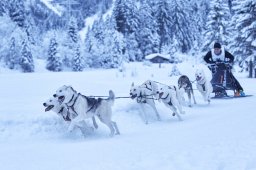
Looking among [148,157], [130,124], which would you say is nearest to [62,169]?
[148,157]

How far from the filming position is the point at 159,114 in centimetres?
1098

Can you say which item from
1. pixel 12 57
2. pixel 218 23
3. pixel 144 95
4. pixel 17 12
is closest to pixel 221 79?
pixel 144 95

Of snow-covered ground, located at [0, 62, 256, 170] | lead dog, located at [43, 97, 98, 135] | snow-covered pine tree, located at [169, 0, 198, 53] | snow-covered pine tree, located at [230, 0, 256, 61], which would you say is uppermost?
snow-covered pine tree, located at [169, 0, 198, 53]

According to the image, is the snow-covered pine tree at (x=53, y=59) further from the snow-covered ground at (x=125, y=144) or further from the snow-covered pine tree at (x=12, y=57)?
the snow-covered ground at (x=125, y=144)

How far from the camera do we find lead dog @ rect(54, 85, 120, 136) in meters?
Answer: 7.75

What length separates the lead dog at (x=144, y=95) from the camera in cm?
1000

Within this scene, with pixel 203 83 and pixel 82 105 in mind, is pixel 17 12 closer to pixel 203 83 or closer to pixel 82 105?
pixel 203 83

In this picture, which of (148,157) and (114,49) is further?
(114,49)

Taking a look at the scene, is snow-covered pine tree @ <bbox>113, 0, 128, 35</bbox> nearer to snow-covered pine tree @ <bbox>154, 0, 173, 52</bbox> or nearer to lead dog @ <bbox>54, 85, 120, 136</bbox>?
snow-covered pine tree @ <bbox>154, 0, 173, 52</bbox>

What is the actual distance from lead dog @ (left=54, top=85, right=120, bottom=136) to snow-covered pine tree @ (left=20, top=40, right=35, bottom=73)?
33952 mm

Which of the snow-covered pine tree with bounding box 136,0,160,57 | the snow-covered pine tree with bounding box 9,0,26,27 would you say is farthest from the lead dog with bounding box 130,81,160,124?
the snow-covered pine tree with bounding box 136,0,160,57

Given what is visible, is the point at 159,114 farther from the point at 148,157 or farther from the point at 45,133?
the point at 148,157

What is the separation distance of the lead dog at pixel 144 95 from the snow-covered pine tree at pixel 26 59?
106 feet

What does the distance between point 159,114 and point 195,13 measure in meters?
67.2
